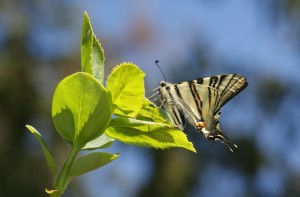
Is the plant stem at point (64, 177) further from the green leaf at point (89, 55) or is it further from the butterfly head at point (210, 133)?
the butterfly head at point (210, 133)

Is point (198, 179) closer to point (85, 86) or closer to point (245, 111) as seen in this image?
point (245, 111)

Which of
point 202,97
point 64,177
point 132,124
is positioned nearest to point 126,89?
point 132,124

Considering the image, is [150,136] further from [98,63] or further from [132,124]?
[98,63]

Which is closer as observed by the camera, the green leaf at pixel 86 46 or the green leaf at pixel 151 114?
the green leaf at pixel 86 46

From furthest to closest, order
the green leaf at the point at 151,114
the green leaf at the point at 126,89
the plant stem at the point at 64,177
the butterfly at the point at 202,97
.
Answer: the butterfly at the point at 202,97 → the green leaf at the point at 151,114 → the green leaf at the point at 126,89 → the plant stem at the point at 64,177

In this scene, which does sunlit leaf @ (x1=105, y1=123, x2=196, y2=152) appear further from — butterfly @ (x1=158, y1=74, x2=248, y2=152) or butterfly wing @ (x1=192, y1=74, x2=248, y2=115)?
butterfly wing @ (x1=192, y1=74, x2=248, y2=115)

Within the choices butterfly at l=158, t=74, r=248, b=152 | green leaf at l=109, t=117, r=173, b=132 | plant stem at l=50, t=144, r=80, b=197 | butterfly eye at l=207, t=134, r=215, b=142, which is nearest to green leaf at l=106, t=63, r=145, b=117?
green leaf at l=109, t=117, r=173, b=132

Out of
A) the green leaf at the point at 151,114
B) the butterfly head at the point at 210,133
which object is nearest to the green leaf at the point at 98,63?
the green leaf at the point at 151,114

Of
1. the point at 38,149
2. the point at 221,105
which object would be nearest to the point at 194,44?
the point at 38,149
